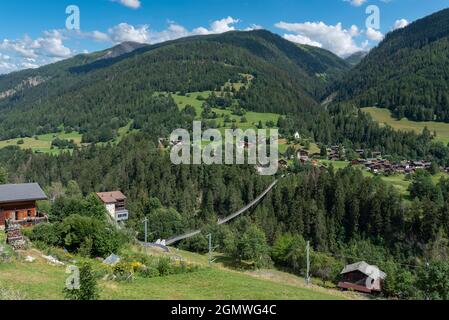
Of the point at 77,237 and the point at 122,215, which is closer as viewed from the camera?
the point at 77,237

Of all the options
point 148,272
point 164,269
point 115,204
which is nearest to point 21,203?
point 148,272

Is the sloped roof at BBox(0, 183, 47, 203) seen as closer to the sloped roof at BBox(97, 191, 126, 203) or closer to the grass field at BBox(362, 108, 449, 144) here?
the sloped roof at BBox(97, 191, 126, 203)

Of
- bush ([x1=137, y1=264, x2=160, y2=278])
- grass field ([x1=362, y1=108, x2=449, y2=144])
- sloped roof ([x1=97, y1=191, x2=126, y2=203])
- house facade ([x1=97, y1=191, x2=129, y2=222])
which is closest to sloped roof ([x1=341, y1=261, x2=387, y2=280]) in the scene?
bush ([x1=137, y1=264, x2=160, y2=278])

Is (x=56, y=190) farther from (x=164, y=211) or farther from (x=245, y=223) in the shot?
(x=245, y=223)

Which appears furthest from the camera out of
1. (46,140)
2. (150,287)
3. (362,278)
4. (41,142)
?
(46,140)

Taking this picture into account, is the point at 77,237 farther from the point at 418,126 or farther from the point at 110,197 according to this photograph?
the point at 418,126
